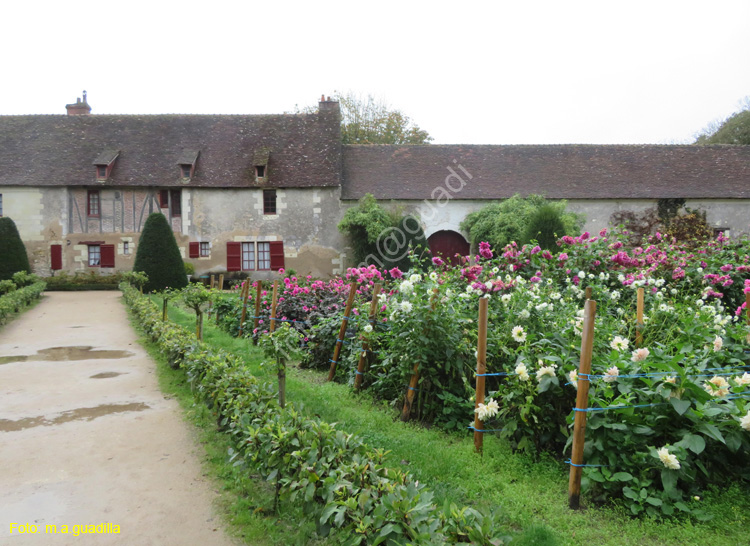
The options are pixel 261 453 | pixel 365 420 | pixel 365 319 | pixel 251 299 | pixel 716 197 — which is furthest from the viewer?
pixel 716 197

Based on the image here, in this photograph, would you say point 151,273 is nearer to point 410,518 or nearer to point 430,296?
point 430,296

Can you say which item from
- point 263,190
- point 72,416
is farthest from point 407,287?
point 263,190

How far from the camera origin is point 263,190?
21062 millimetres

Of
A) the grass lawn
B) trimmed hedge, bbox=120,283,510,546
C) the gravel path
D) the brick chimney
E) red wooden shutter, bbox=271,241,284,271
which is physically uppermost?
the brick chimney

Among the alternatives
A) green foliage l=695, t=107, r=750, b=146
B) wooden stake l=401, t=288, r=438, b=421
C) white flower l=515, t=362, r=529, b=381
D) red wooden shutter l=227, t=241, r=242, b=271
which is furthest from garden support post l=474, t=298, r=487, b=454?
green foliage l=695, t=107, r=750, b=146

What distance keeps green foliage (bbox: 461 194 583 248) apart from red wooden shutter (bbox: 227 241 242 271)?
858 cm

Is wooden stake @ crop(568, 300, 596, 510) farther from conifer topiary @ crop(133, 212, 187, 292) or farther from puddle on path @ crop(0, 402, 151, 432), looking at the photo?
conifer topiary @ crop(133, 212, 187, 292)

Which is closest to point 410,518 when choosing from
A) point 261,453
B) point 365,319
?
point 261,453

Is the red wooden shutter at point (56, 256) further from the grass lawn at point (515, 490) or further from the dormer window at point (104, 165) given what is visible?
the grass lawn at point (515, 490)

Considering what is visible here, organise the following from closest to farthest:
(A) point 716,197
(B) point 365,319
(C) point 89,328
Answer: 1. (B) point 365,319
2. (C) point 89,328
3. (A) point 716,197

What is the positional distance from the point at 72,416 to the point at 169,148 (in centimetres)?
1885

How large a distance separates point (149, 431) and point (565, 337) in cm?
352

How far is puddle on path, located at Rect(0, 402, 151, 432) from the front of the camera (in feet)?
15.7

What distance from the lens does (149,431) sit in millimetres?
4656
